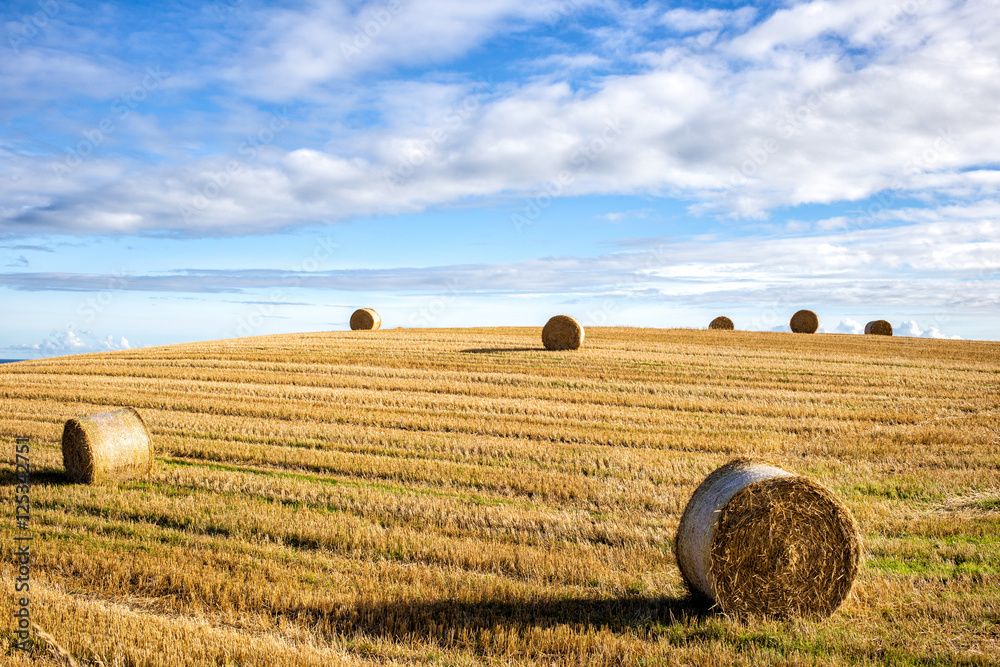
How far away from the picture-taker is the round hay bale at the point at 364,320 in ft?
133

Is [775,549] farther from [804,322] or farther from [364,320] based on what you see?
[804,322]

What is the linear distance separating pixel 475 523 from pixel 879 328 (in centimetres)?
4277

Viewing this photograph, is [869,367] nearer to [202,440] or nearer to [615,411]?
[615,411]

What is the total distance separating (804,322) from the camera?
43344mm

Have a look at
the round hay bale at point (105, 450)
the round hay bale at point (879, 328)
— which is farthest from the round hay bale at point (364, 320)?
the round hay bale at point (879, 328)

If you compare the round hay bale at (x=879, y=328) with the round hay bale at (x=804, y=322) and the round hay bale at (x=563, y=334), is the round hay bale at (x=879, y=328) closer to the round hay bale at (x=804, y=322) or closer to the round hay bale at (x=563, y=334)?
the round hay bale at (x=804, y=322)

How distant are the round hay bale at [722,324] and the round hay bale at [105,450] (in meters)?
40.2

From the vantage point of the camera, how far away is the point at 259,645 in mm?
5430

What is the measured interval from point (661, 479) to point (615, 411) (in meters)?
5.96

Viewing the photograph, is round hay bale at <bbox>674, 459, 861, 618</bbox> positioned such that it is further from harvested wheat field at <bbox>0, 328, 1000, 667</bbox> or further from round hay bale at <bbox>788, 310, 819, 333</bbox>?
round hay bale at <bbox>788, 310, 819, 333</bbox>

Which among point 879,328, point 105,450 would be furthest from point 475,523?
point 879,328

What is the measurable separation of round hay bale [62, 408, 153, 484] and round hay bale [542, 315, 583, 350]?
1982 cm

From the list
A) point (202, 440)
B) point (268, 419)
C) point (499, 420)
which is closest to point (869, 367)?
point (499, 420)

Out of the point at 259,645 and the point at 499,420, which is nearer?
the point at 259,645
